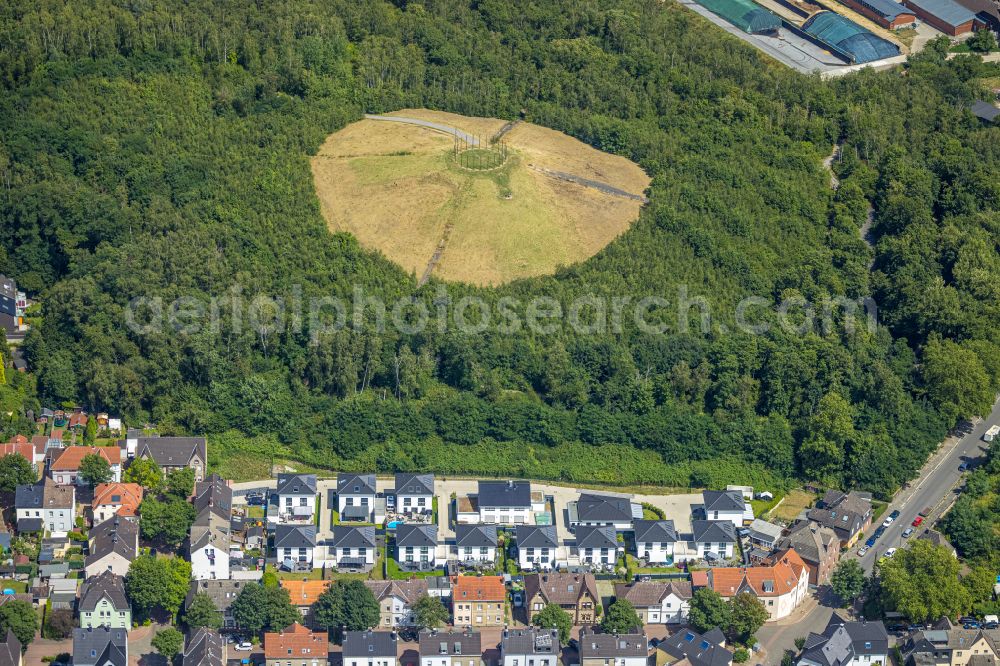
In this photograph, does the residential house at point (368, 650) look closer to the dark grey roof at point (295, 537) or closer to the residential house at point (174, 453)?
the dark grey roof at point (295, 537)

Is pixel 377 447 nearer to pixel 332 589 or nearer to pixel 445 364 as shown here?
pixel 445 364

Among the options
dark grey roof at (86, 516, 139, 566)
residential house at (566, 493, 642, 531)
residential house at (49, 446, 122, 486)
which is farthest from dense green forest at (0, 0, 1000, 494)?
dark grey roof at (86, 516, 139, 566)

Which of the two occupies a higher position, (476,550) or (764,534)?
(764,534)

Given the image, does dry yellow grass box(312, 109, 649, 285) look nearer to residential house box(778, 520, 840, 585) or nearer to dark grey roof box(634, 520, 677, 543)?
dark grey roof box(634, 520, 677, 543)

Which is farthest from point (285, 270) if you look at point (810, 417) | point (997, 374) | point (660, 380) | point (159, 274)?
point (997, 374)

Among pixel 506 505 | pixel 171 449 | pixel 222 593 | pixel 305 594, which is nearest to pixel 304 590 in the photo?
pixel 305 594

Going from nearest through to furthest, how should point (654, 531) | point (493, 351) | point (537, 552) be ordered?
point (537, 552), point (654, 531), point (493, 351)

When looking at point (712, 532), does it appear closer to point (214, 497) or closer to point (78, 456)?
point (214, 497)
